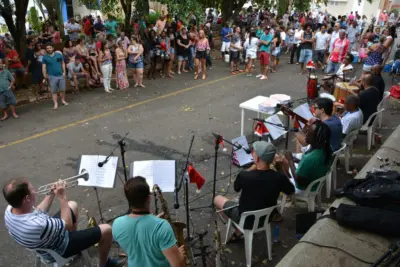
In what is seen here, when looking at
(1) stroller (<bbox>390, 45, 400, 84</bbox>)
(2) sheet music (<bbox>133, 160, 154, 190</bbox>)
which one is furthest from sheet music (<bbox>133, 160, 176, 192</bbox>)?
(1) stroller (<bbox>390, 45, 400, 84</bbox>)

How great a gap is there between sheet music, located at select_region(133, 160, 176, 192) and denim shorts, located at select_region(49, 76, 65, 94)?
21.4 ft

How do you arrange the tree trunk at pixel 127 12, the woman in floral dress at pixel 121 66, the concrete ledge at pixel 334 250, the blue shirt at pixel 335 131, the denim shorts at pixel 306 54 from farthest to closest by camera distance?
the tree trunk at pixel 127 12, the denim shorts at pixel 306 54, the woman in floral dress at pixel 121 66, the blue shirt at pixel 335 131, the concrete ledge at pixel 334 250

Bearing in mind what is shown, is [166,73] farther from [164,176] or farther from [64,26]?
[164,176]

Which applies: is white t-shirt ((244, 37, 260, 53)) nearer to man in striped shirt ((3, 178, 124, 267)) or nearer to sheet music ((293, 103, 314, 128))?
sheet music ((293, 103, 314, 128))

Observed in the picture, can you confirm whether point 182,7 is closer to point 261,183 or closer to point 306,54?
point 306,54

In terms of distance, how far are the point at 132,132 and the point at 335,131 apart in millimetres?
4632

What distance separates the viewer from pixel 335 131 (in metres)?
5.32

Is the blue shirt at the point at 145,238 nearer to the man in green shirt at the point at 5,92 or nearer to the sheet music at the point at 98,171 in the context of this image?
the sheet music at the point at 98,171

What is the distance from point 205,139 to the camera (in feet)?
25.6

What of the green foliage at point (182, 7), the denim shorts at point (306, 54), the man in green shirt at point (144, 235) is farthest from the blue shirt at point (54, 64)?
the denim shorts at point (306, 54)

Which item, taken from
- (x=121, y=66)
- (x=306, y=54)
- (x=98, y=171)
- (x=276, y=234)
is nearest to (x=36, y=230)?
(x=98, y=171)

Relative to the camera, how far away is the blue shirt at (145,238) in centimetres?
271

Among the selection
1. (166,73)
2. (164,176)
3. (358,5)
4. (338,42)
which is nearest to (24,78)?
(166,73)

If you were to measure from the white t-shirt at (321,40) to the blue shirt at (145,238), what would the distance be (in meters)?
12.7
